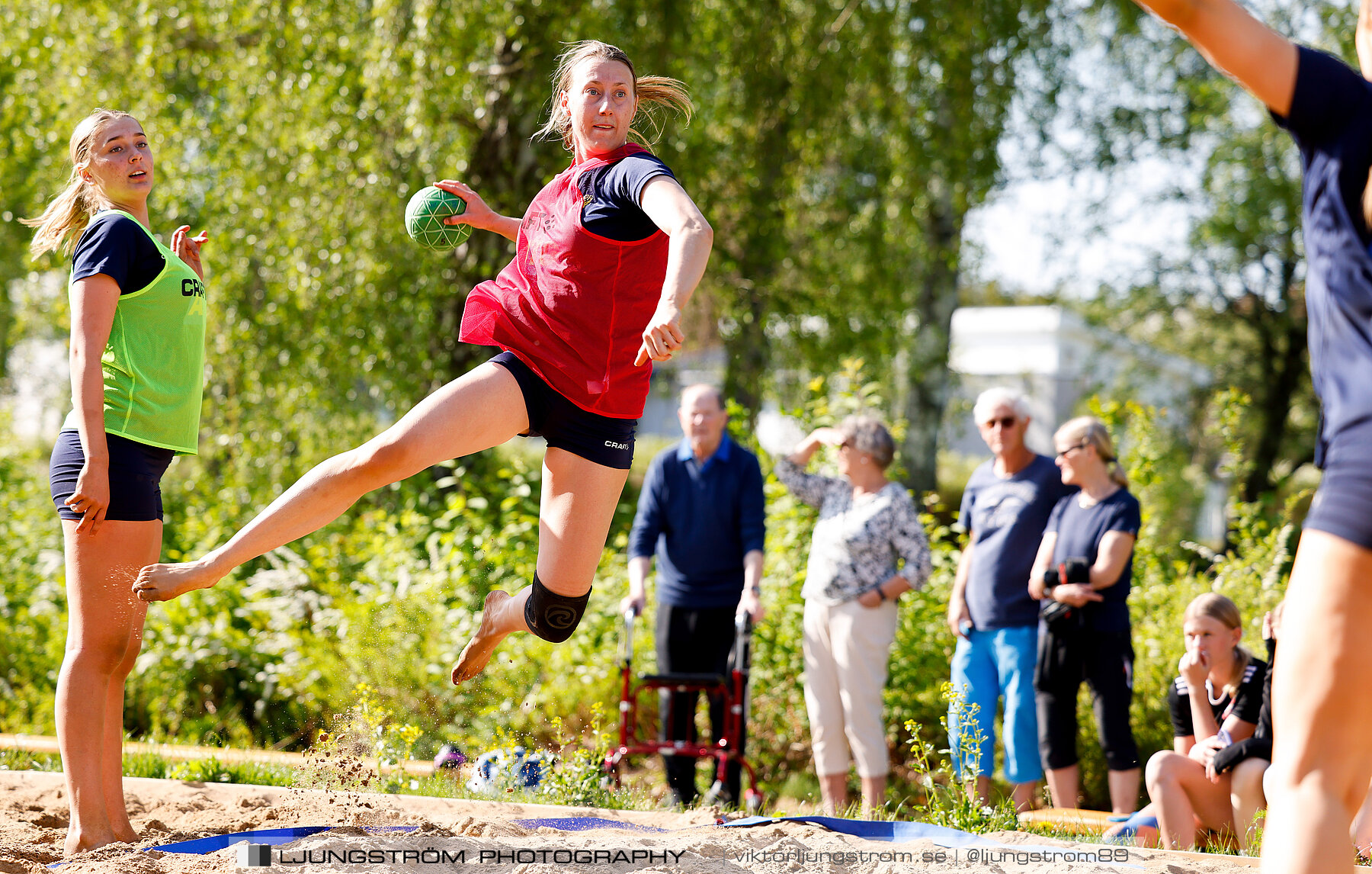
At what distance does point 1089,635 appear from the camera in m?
4.89

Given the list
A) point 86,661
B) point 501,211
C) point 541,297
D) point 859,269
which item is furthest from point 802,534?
point 859,269

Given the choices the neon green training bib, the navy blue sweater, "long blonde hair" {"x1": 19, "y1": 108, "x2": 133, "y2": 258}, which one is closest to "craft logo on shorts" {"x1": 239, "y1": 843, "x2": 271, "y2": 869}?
the neon green training bib

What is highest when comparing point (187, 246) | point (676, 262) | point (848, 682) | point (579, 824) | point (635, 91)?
point (635, 91)

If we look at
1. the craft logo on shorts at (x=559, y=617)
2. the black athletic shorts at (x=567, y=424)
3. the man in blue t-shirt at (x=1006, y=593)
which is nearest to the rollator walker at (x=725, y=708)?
the man in blue t-shirt at (x=1006, y=593)

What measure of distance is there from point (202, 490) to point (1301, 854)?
23.6ft

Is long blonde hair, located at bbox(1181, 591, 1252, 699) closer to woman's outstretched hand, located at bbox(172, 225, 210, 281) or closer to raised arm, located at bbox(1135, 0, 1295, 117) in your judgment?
raised arm, located at bbox(1135, 0, 1295, 117)

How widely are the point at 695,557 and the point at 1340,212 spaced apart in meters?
3.92

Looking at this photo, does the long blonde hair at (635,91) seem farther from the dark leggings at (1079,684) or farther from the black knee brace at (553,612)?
the dark leggings at (1079,684)

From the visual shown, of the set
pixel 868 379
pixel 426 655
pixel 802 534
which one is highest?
pixel 868 379

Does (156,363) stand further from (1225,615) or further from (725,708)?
(1225,615)

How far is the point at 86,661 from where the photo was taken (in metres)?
3.36

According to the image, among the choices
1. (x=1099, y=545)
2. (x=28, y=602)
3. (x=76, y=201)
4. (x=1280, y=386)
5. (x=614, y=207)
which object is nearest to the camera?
(x=614, y=207)

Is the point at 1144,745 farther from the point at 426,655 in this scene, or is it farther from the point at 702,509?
the point at 426,655

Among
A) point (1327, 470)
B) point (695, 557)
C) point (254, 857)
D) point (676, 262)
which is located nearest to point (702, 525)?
point (695, 557)
